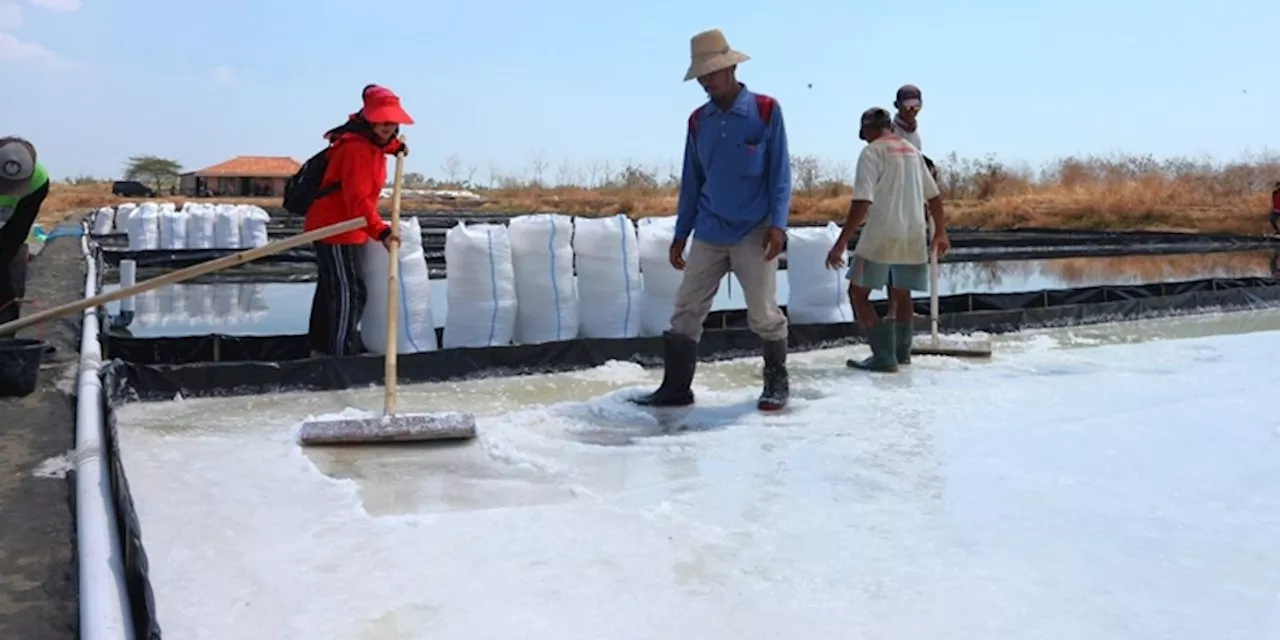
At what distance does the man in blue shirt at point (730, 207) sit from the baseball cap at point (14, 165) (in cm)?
211

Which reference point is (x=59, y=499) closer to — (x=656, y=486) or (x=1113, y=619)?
(x=656, y=486)

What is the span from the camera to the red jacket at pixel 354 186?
3.51 metres

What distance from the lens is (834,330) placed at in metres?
4.69

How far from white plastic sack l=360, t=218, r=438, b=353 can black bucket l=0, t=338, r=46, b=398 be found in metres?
1.09

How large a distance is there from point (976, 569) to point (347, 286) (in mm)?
2530

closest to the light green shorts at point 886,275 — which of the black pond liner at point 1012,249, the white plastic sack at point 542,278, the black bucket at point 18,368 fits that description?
the white plastic sack at point 542,278

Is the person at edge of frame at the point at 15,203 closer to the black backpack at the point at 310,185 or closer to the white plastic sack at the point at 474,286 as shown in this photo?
the black backpack at the point at 310,185

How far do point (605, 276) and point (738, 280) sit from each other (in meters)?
1.14

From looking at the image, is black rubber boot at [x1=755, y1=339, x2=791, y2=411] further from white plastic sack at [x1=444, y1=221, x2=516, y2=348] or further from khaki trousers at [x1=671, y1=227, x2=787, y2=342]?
white plastic sack at [x1=444, y1=221, x2=516, y2=348]

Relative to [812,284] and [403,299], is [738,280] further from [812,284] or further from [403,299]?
[812,284]

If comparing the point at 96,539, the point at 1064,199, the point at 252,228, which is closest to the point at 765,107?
the point at 96,539

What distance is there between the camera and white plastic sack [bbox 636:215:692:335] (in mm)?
4500

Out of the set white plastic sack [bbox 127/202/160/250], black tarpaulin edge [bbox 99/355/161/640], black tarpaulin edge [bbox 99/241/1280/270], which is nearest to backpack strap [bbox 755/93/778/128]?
black tarpaulin edge [bbox 99/355/161/640]

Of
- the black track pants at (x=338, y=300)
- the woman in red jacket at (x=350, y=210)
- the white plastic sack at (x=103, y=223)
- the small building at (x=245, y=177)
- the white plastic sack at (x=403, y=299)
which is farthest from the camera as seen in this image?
the small building at (x=245, y=177)
